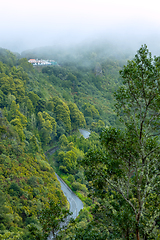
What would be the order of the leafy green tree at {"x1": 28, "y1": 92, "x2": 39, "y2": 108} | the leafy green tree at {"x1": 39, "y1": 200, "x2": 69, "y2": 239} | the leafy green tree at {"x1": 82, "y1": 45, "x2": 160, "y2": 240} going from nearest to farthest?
the leafy green tree at {"x1": 82, "y1": 45, "x2": 160, "y2": 240} → the leafy green tree at {"x1": 39, "y1": 200, "x2": 69, "y2": 239} → the leafy green tree at {"x1": 28, "y1": 92, "x2": 39, "y2": 108}

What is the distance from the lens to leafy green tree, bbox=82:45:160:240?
6.31 m

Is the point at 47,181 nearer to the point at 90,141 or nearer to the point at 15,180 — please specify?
the point at 15,180

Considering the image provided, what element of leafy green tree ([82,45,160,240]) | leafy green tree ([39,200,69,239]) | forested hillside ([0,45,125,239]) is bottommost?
leafy green tree ([39,200,69,239])

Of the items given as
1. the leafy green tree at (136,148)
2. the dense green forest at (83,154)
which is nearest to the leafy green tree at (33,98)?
the dense green forest at (83,154)

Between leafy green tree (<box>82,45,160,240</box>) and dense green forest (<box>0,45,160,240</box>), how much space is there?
0.10 feet

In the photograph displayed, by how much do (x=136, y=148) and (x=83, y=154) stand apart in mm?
16472

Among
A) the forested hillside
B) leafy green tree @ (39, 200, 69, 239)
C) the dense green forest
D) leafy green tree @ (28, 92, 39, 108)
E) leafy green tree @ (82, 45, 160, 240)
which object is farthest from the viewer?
leafy green tree @ (28, 92, 39, 108)

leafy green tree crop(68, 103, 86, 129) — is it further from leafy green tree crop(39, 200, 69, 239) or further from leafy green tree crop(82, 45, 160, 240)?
leafy green tree crop(39, 200, 69, 239)

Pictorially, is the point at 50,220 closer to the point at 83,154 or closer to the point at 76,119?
the point at 83,154

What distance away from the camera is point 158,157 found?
6.70 meters

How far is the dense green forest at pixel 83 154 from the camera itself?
645 centimetres

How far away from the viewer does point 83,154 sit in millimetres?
22906

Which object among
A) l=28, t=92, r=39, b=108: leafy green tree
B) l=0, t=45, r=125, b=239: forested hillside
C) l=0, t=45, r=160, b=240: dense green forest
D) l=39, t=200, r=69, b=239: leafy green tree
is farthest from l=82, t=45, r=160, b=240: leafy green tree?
l=28, t=92, r=39, b=108: leafy green tree

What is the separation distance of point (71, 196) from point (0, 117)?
1497cm
